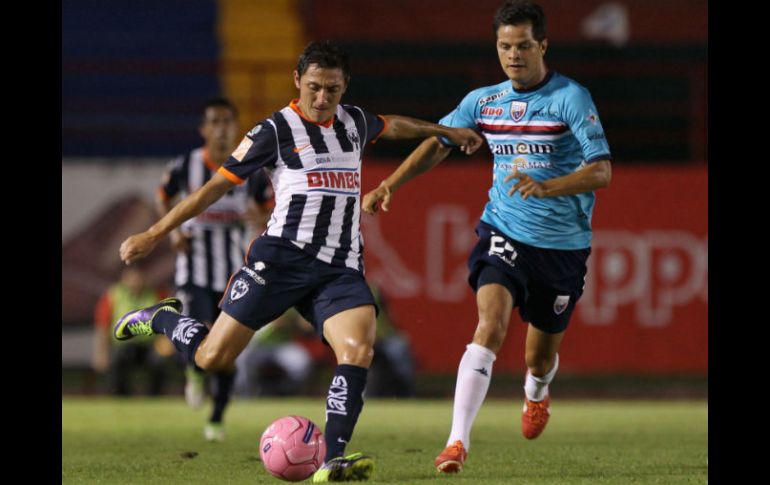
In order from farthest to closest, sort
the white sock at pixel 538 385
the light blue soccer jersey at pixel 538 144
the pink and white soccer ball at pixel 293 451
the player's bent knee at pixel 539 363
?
the white sock at pixel 538 385, the player's bent knee at pixel 539 363, the light blue soccer jersey at pixel 538 144, the pink and white soccer ball at pixel 293 451

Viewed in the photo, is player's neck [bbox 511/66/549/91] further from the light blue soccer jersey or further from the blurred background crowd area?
the blurred background crowd area

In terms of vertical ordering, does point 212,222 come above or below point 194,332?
above

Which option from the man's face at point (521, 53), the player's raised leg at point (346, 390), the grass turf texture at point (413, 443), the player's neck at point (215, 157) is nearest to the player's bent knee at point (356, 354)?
the player's raised leg at point (346, 390)

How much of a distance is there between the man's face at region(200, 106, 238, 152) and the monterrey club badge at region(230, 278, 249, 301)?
9.60 ft

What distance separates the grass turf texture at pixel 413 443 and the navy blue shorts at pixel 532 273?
907 mm

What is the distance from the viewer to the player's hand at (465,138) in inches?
296

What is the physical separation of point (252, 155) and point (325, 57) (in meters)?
0.64

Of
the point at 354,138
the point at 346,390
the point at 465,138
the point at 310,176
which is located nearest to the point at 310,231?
the point at 310,176

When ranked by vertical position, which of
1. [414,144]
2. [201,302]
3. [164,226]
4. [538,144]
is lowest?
[201,302]

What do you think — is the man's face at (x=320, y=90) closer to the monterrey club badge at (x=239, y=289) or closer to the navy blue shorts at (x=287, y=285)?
the navy blue shorts at (x=287, y=285)

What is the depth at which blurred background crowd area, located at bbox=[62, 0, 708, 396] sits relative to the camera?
1529cm

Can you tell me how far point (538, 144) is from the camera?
7.52 meters

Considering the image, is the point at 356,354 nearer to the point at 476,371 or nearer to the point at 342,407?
the point at 342,407
